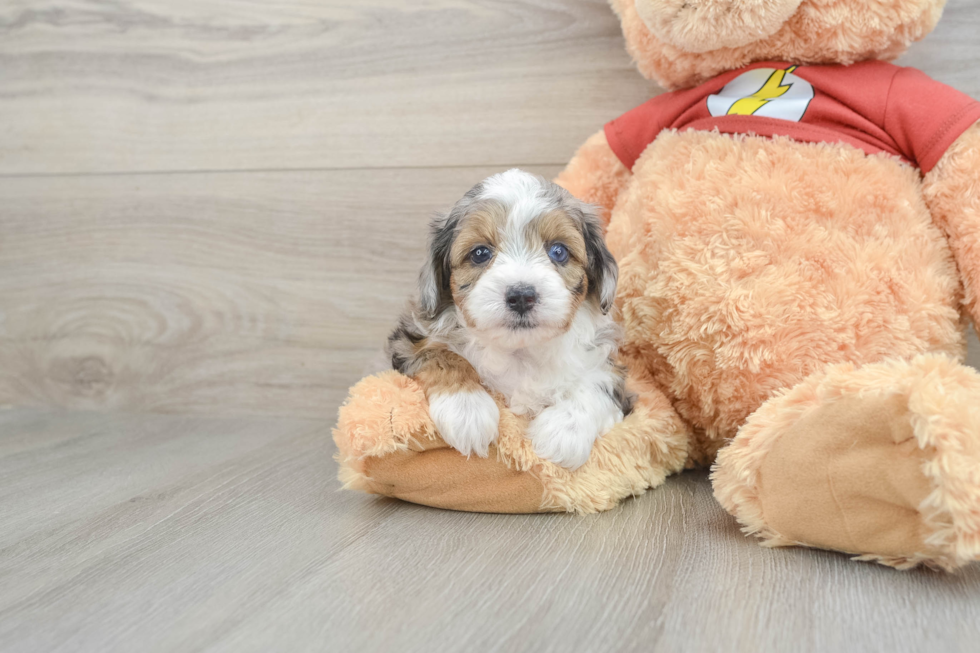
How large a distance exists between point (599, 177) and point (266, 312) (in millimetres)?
1201

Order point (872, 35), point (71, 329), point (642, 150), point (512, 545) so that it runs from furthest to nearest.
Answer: point (71, 329)
point (642, 150)
point (872, 35)
point (512, 545)

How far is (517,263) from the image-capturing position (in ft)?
4.54

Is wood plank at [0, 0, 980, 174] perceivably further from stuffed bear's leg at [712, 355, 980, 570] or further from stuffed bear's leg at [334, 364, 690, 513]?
stuffed bear's leg at [712, 355, 980, 570]

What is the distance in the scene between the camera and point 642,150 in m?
1.78

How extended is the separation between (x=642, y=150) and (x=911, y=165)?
0.58 metres

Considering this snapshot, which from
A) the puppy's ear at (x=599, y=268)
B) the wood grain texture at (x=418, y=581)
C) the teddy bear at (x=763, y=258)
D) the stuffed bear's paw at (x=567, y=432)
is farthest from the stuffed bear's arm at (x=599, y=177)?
the wood grain texture at (x=418, y=581)

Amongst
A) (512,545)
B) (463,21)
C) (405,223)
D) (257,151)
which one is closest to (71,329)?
(257,151)

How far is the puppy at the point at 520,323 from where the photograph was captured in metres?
1.35

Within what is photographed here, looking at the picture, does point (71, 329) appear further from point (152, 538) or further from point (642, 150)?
point (642, 150)

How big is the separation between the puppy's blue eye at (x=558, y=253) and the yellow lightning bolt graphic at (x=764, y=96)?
20.4 inches

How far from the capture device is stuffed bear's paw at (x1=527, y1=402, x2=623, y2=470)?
1.40m

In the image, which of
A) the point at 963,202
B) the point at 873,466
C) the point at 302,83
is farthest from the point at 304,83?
the point at 873,466

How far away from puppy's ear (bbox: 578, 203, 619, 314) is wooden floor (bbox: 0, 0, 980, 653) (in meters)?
0.44

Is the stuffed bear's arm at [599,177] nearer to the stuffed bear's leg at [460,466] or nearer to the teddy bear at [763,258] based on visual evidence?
the teddy bear at [763,258]
